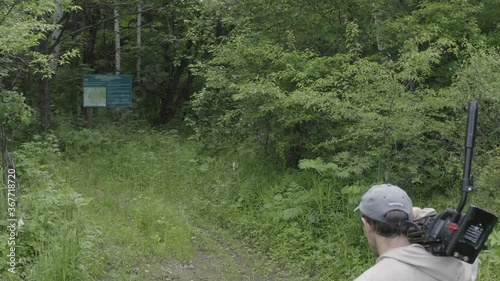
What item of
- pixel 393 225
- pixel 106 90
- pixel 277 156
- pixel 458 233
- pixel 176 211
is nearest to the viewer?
pixel 458 233

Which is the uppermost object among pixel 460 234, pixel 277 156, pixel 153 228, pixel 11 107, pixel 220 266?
pixel 460 234

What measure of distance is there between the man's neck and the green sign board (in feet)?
38.5

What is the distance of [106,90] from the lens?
1347 cm

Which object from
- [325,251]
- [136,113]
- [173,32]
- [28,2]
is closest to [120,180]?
[28,2]

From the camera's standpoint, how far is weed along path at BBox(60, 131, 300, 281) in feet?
21.6

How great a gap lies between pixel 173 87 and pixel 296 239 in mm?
11188

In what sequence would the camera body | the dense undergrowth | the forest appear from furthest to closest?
the forest
the dense undergrowth
the camera body

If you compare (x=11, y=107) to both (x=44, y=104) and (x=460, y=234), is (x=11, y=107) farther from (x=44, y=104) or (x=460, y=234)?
(x=44, y=104)

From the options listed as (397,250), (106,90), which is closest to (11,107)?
(397,250)

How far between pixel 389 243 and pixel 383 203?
166mm

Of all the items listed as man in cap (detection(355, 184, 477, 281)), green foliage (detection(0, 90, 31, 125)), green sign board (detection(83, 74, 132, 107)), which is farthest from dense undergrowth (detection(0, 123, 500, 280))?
man in cap (detection(355, 184, 477, 281))

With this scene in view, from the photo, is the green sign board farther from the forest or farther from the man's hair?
the man's hair

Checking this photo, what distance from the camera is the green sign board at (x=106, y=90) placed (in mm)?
13352

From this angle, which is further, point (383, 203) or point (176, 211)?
point (176, 211)
